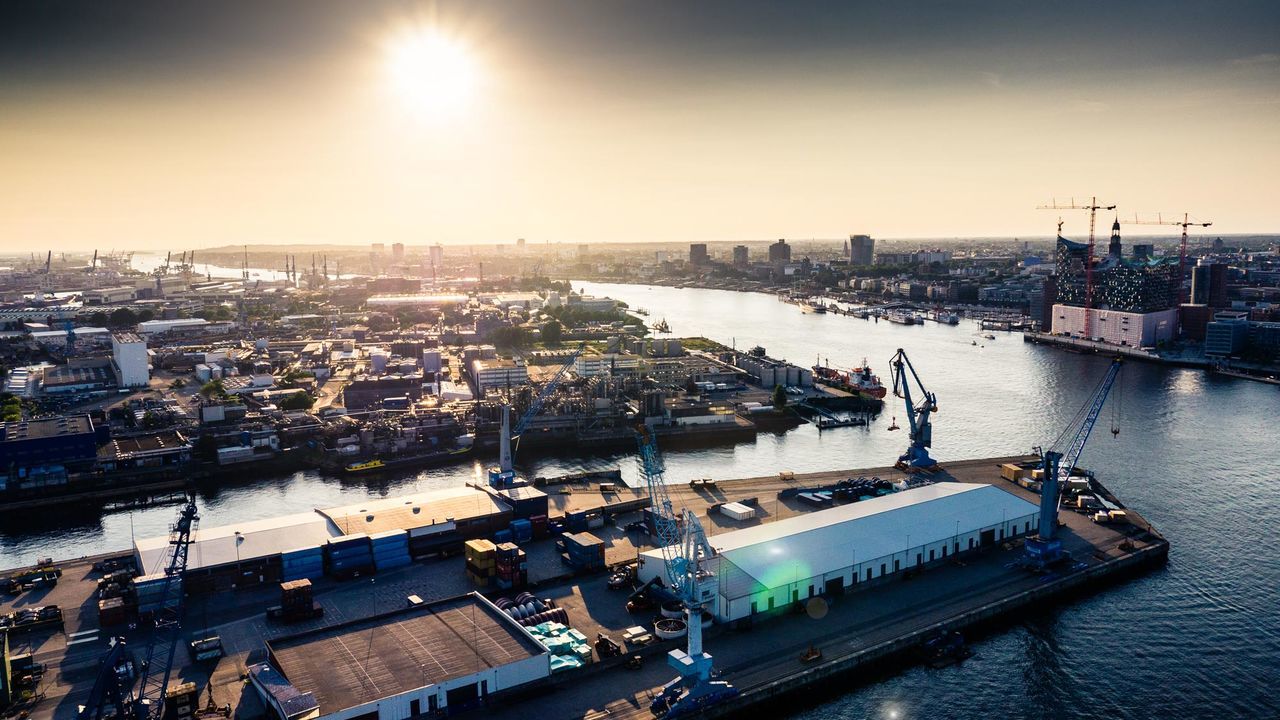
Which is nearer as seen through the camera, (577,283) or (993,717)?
(993,717)

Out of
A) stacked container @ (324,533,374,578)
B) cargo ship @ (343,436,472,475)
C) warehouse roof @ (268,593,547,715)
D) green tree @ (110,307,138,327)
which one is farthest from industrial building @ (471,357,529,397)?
green tree @ (110,307,138,327)

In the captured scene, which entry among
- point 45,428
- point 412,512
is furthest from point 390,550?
point 45,428

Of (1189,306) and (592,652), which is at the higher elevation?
(1189,306)

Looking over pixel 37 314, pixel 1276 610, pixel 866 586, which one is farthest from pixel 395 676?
pixel 37 314

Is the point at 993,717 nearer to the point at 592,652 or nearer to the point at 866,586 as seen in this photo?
the point at 866,586

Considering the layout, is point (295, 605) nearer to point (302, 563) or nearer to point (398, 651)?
point (302, 563)

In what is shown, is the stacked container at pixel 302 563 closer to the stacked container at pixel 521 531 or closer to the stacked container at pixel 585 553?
the stacked container at pixel 521 531
